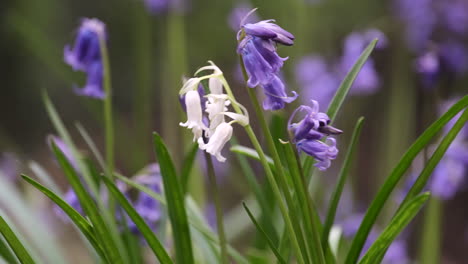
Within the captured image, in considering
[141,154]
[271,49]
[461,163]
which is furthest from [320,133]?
[141,154]

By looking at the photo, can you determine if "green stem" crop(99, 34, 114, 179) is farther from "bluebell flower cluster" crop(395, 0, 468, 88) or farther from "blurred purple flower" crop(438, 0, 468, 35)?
"blurred purple flower" crop(438, 0, 468, 35)

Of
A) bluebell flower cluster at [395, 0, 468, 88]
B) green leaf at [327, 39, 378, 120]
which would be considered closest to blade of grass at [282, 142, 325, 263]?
green leaf at [327, 39, 378, 120]

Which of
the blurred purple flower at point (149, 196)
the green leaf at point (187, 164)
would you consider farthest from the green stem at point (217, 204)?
the blurred purple flower at point (149, 196)

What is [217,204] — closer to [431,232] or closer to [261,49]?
[261,49]

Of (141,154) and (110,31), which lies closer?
(141,154)

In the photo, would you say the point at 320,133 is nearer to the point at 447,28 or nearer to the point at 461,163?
the point at 461,163

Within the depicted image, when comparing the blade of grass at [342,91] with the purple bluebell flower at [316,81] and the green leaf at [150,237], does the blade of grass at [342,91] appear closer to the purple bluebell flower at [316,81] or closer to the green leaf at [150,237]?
the green leaf at [150,237]
